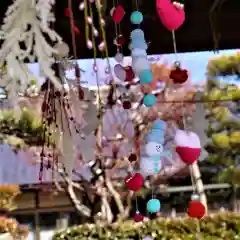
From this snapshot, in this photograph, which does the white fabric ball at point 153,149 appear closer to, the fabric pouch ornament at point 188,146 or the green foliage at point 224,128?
the fabric pouch ornament at point 188,146

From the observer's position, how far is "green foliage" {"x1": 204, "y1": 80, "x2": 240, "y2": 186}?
389cm

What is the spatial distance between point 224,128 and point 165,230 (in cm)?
104

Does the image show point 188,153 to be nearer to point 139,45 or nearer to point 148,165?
point 148,165

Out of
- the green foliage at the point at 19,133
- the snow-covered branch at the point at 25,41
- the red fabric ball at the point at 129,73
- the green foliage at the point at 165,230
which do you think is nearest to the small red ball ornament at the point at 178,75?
the red fabric ball at the point at 129,73

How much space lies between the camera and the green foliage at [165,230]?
10.4ft

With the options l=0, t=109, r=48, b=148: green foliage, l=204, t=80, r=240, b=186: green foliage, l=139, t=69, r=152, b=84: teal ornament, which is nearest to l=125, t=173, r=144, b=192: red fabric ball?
l=139, t=69, r=152, b=84: teal ornament

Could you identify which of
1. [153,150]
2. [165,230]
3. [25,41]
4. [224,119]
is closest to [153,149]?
[153,150]

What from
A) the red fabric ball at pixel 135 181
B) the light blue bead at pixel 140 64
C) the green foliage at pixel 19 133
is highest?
the green foliage at pixel 19 133

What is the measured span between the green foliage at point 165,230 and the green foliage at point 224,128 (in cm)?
59

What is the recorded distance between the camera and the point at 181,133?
0.75 meters

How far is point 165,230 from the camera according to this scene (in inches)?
132

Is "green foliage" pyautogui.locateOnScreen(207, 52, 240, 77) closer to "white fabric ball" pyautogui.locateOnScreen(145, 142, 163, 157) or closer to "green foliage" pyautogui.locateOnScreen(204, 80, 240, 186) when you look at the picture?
"green foliage" pyautogui.locateOnScreen(204, 80, 240, 186)

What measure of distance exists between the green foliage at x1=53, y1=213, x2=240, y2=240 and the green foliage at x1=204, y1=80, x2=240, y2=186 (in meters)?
0.59

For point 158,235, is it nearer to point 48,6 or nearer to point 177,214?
point 177,214
